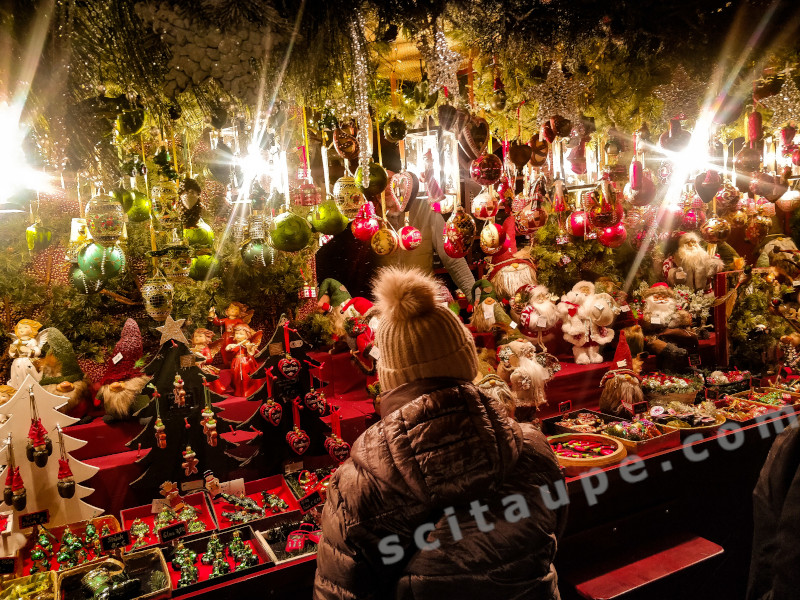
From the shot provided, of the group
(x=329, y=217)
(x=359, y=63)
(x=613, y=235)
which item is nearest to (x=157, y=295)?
(x=329, y=217)

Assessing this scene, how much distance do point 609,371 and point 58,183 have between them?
324 cm

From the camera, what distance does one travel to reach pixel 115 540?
2295mm

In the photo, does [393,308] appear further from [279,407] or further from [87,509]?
[87,509]

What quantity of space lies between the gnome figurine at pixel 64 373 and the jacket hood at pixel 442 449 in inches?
81.8

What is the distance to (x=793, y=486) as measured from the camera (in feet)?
4.52

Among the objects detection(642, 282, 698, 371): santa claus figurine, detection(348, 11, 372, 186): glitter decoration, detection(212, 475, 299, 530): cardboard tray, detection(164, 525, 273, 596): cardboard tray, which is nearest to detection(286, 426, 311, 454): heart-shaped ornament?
detection(212, 475, 299, 530): cardboard tray

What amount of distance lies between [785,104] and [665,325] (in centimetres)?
210

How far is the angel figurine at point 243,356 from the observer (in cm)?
325

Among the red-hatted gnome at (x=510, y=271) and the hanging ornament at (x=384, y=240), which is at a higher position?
the hanging ornament at (x=384, y=240)

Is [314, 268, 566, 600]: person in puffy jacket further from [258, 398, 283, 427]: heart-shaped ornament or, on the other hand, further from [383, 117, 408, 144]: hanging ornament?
[258, 398, 283, 427]: heart-shaped ornament

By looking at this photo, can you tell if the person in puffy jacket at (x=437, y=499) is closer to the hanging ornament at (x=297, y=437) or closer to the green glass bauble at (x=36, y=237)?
the hanging ornament at (x=297, y=437)

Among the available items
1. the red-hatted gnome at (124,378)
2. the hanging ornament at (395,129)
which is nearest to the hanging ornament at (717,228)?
the hanging ornament at (395,129)

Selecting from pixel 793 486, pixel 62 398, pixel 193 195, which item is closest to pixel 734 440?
pixel 793 486

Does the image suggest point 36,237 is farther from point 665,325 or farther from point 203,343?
point 665,325
